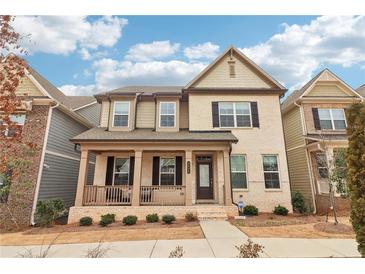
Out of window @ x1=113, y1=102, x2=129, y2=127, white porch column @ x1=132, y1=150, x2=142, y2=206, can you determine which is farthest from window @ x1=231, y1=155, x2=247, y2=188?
window @ x1=113, y1=102, x2=129, y2=127

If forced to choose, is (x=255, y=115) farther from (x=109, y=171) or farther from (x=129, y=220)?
(x=109, y=171)

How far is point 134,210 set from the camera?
30.7 feet

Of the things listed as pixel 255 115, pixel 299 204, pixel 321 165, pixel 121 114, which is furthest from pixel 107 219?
pixel 321 165

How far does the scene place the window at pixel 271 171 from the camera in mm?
11117

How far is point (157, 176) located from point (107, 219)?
3.47 metres

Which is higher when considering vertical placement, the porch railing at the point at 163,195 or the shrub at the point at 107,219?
the porch railing at the point at 163,195

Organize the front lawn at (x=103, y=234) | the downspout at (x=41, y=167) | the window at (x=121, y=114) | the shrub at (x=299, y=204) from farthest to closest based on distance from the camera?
1. the window at (x=121, y=114)
2. the shrub at (x=299, y=204)
3. the downspout at (x=41, y=167)
4. the front lawn at (x=103, y=234)

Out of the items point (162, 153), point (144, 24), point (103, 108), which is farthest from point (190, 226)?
point (103, 108)

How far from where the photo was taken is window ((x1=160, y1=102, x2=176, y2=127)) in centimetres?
1220

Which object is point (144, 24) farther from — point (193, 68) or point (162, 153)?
point (193, 68)

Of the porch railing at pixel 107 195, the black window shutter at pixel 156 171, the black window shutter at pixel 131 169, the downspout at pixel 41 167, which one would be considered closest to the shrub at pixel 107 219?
the porch railing at pixel 107 195

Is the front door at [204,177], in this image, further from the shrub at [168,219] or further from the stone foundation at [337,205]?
the stone foundation at [337,205]

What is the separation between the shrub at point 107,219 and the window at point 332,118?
12948 mm

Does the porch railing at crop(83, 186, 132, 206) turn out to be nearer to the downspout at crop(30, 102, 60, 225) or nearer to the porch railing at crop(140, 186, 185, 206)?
the porch railing at crop(140, 186, 185, 206)
